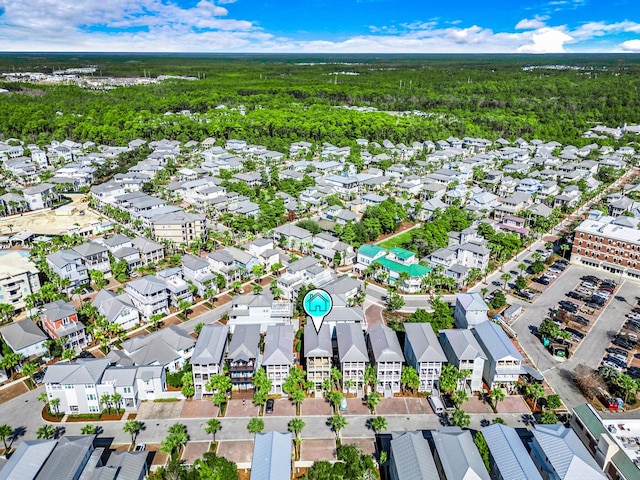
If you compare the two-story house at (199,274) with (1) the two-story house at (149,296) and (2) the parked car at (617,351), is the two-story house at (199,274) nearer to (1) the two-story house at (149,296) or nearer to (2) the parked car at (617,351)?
(1) the two-story house at (149,296)

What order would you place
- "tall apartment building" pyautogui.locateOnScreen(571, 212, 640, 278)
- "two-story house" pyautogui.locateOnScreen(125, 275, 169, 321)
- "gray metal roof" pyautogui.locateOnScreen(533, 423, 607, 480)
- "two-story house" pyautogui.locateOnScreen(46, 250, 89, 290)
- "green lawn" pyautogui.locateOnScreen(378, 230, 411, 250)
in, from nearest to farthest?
"gray metal roof" pyautogui.locateOnScreen(533, 423, 607, 480), "two-story house" pyautogui.locateOnScreen(125, 275, 169, 321), "two-story house" pyautogui.locateOnScreen(46, 250, 89, 290), "tall apartment building" pyautogui.locateOnScreen(571, 212, 640, 278), "green lawn" pyautogui.locateOnScreen(378, 230, 411, 250)

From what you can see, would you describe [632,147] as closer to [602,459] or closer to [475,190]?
[475,190]

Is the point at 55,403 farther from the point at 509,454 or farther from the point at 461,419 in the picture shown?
the point at 509,454

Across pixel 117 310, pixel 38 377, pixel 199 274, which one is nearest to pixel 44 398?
pixel 38 377

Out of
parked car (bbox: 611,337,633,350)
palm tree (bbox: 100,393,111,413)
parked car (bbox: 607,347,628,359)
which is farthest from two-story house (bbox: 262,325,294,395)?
parked car (bbox: 611,337,633,350)

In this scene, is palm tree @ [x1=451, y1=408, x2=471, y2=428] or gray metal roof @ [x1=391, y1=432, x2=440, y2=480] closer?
gray metal roof @ [x1=391, y1=432, x2=440, y2=480]

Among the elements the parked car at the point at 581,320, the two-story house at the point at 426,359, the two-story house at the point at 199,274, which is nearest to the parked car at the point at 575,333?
the parked car at the point at 581,320

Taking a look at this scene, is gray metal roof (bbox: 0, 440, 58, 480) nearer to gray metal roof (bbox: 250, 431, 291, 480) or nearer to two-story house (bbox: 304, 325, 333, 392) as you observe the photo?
gray metal roof (bbox: 250, 431, 291, 480)
